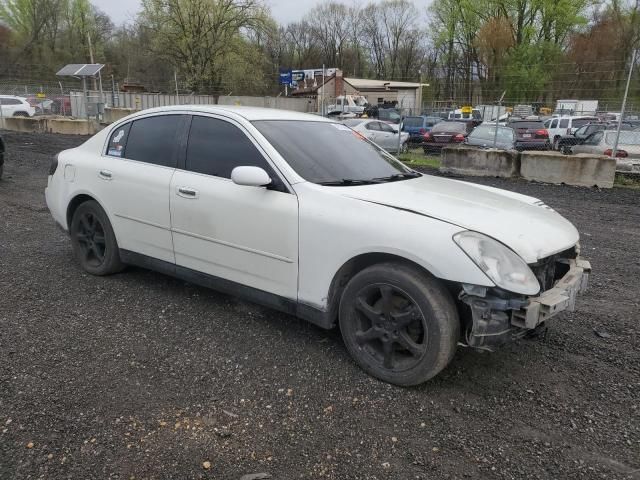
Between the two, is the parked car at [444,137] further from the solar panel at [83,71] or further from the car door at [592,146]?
the solar panel at [83,71]

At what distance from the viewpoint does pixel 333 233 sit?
311 centimetres

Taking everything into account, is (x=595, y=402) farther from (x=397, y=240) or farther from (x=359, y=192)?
(x=359, y=192)

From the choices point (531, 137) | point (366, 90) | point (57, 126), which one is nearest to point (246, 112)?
point (531, 137)

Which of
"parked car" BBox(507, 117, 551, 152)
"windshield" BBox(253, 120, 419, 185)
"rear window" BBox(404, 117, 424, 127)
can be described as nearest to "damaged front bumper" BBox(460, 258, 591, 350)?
"windshield" BBox(253, 120, 419, 185)

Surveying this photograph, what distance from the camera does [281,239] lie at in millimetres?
3322

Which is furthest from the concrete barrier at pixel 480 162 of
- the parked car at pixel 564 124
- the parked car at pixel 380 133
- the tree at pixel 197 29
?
the tree at pixel 197 29

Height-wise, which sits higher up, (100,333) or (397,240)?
(397,240)

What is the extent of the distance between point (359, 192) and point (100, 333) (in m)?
2.10

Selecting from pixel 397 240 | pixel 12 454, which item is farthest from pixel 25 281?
pixel 397 240

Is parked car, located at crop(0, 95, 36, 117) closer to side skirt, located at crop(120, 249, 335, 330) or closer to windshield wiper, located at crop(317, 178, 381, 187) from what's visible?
side skirt, located at crop(120, 249, 335, 330)

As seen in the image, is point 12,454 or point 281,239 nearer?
point 12,454

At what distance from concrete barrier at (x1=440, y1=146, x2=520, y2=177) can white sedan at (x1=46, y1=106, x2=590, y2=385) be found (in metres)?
8.19

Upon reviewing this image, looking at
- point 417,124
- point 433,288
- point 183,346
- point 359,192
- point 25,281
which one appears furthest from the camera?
point 417,124

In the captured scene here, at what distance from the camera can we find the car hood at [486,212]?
9.42ft
